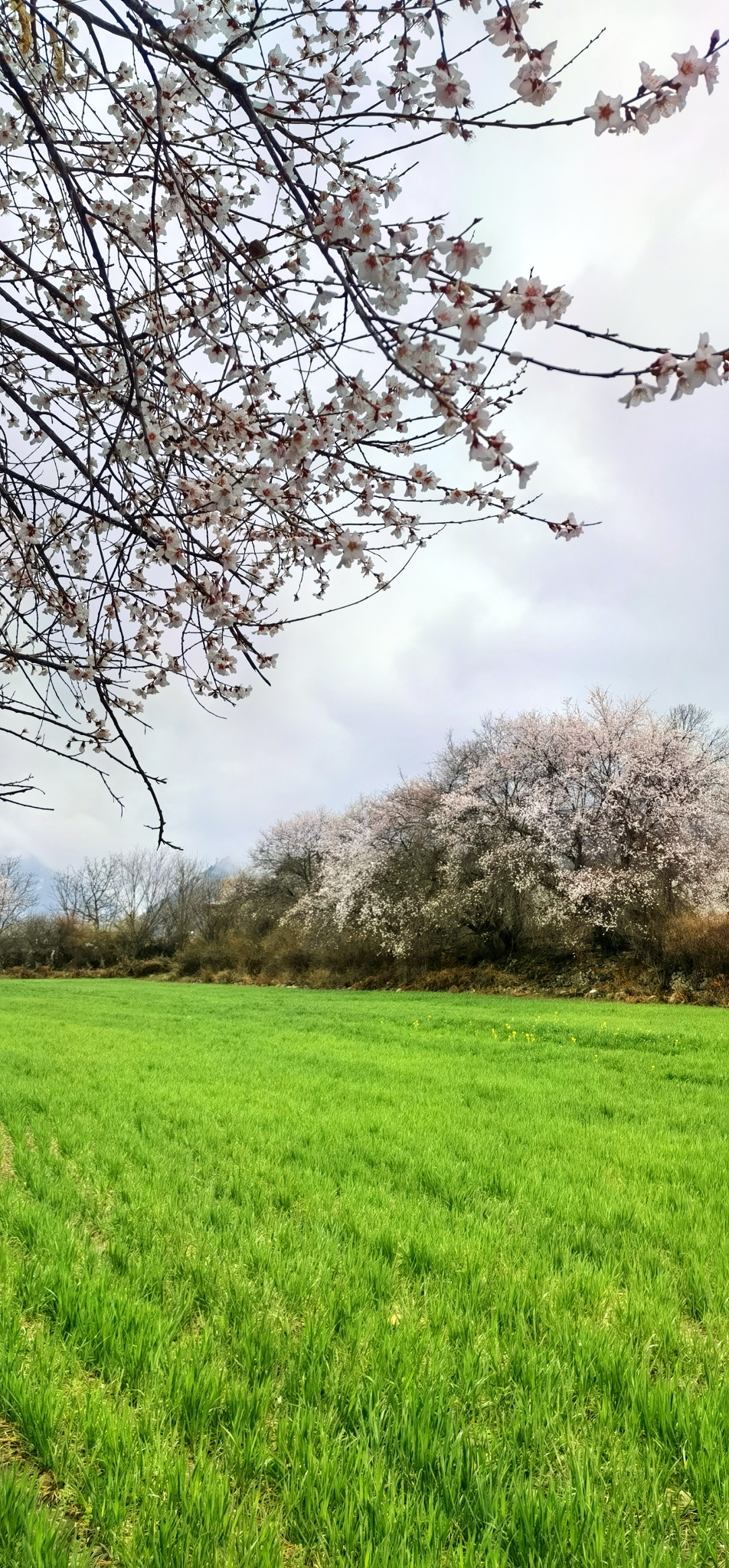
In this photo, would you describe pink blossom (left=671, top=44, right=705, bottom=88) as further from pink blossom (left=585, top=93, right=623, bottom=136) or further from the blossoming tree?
the blossoming tree

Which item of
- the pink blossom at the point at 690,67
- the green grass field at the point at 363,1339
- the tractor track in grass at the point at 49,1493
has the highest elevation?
the pink blossom at the point at 690,67

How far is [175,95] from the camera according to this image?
9.39 ft

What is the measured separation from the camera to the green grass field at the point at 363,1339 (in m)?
1.72

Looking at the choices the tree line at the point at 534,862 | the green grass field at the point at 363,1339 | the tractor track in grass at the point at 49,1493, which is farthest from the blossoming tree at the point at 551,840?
the tractor track in grass at the point at 49,1493

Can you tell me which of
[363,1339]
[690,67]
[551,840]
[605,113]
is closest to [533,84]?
[605,113]

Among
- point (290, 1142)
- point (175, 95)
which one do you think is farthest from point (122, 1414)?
point (175, 95)

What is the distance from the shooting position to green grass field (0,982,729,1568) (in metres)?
1.72

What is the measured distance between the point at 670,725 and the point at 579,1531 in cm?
2456

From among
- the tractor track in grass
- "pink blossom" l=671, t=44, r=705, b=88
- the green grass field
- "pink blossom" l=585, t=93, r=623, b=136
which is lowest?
the tractor track in grass

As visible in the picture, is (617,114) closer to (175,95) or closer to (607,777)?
(175,95)

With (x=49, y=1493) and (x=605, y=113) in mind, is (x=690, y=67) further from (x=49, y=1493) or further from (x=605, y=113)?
(x=49, y=1493)

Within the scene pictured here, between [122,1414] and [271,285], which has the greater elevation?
[271,285]

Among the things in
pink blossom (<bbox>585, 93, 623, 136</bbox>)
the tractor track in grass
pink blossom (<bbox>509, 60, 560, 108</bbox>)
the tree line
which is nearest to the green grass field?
the tractor track in grass

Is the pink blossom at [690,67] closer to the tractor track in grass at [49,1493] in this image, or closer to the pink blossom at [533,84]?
the pink blossom at [533,84]
